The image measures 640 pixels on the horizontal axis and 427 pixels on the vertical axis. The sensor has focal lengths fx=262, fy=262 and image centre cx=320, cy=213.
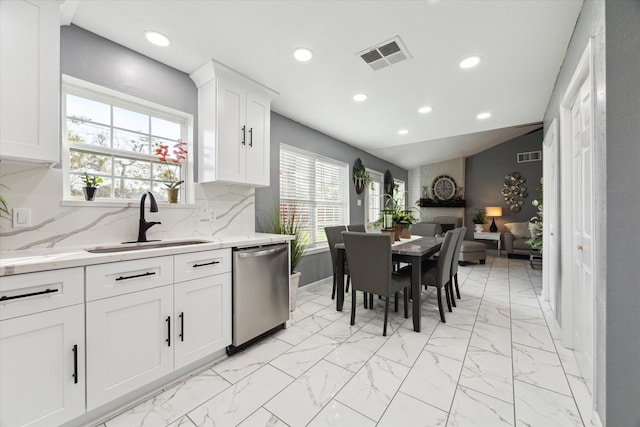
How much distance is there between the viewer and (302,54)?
7.23 feet

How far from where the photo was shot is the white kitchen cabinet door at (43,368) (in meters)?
1.17

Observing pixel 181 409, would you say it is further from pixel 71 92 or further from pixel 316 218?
pixel 316 218

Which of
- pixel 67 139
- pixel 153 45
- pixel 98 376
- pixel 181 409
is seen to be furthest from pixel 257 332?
pixel 153 45

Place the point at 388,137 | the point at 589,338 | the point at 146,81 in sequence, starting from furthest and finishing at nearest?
the point at 388,137 → the point at 146,81 → the point at 589,338

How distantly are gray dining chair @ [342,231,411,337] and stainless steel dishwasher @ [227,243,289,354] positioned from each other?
0.66m

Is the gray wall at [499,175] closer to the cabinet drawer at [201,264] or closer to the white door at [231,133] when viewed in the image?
the white door at [231,133]

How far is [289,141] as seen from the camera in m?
3.67

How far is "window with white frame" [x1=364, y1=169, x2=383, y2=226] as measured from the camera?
566 centimetres

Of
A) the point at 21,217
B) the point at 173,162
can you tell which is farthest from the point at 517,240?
the point at 21,217

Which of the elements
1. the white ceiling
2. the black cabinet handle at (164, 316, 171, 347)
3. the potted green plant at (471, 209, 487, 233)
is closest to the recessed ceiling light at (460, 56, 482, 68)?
the white ceiling

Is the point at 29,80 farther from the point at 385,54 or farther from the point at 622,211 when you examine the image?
the point at 622,211

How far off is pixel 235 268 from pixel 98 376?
973 millimetres

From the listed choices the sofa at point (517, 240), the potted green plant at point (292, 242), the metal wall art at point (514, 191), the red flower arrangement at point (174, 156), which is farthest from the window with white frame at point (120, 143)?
the metal wall art at point (514, 191)

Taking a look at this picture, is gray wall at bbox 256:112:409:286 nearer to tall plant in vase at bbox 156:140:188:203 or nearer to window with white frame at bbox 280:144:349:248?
window with white frame at bbox 280:144:349:248
